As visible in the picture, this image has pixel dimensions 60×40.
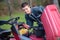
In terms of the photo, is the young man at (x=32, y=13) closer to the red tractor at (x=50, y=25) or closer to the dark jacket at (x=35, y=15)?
the dark jacket at (x=35, y=15)

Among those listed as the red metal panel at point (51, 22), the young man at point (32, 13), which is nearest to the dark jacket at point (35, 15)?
the young man at point (32, 13)

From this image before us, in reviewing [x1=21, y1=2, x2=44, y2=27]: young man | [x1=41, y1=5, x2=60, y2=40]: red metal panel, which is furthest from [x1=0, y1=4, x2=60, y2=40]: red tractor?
[x1=21, y1=2, x2=44, y2=27]: young man

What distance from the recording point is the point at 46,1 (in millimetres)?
13422

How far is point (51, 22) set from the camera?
3.90 m

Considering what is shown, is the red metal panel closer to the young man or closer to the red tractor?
the red tractor

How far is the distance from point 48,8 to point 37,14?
40 centimetres

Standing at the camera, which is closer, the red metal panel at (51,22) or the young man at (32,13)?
the red metal panel at (51,22)

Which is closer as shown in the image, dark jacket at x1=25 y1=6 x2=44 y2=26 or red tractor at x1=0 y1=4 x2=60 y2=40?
red tractor at x1=0 y1=4 x2=60 y2=40

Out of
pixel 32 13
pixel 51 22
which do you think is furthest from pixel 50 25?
pixel 32 13

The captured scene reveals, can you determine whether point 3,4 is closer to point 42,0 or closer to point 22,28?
point 42,0

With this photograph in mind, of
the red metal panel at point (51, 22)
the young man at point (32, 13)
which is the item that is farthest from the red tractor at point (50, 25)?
the young man at point (32, 13)

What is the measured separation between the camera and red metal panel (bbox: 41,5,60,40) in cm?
370

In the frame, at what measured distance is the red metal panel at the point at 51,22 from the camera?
3.70m

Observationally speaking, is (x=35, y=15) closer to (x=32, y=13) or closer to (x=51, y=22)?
(x=32, y=13)
